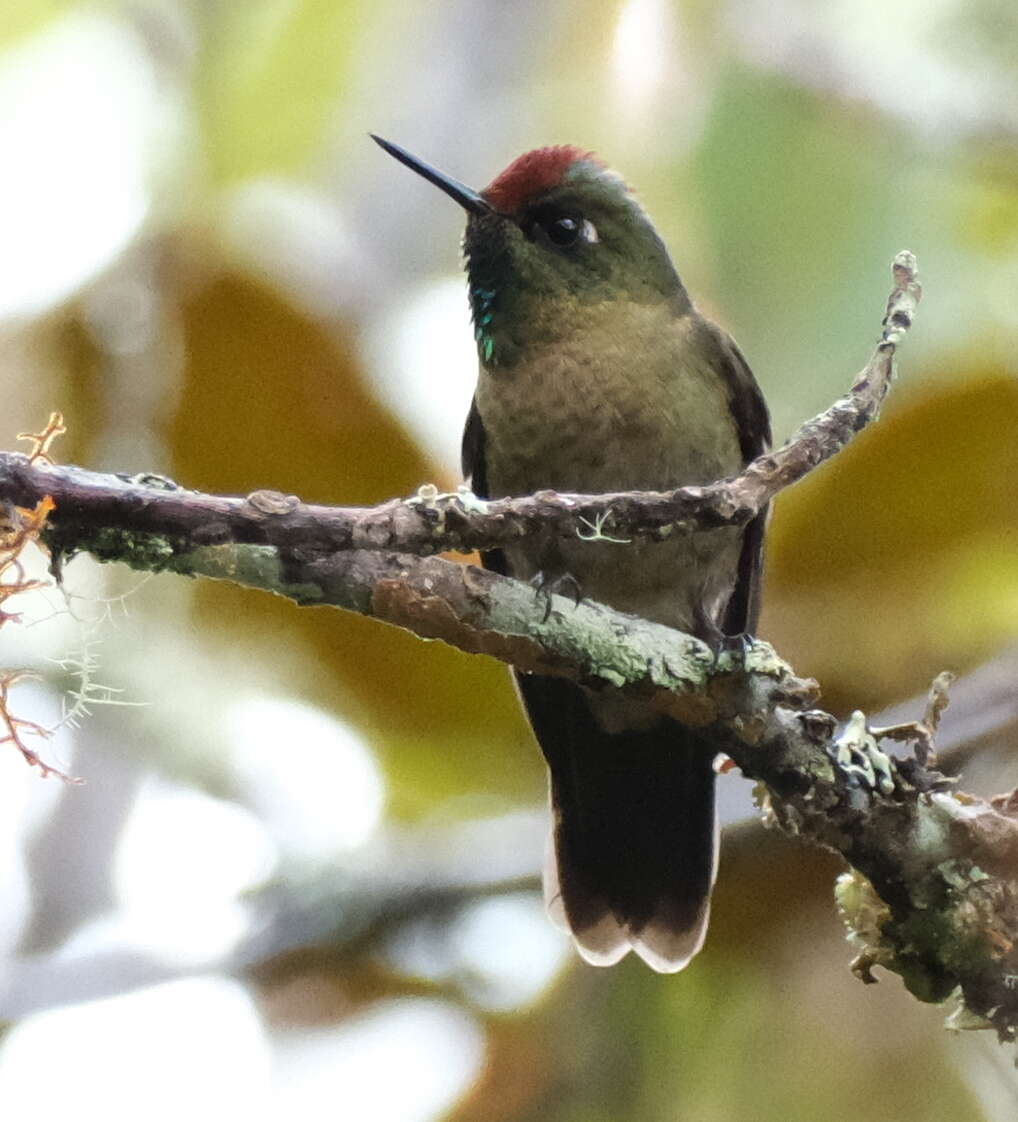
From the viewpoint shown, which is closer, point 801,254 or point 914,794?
point 914,794

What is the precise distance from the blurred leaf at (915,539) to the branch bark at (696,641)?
0.56m

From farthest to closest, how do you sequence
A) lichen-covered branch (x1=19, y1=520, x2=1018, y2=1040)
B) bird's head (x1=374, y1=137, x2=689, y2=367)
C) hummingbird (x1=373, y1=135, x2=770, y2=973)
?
bird's head (x1=374, y1=137, x2=689, y2=367)
hummingbird (x1=373, y1=135, x2=770, y2=973)
lichen-covered branch (x1=19, y1=520, x2=1018, y2=1040)

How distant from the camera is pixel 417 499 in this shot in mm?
1508

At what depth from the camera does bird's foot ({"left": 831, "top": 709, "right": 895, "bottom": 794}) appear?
1889mm

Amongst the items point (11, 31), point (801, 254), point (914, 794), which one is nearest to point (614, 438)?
point (801, 254)

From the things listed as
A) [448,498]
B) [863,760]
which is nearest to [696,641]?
[863,760]

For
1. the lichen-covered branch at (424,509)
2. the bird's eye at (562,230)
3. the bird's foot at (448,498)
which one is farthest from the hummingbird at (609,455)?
the bird's foot at (448,498)

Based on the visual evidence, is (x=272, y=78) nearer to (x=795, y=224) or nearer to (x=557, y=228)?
(x=557, y=228)

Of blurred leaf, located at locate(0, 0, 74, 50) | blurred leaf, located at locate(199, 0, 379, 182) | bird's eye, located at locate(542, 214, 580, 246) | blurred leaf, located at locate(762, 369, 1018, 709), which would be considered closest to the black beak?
bird's eye, located at locate(542, 214, 580, 246)

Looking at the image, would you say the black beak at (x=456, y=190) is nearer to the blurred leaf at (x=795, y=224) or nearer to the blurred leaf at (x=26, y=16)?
the blurred leaf at (x=795, y=224)

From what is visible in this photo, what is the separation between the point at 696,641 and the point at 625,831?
1.12m

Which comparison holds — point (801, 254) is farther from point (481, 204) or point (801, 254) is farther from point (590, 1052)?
point (590, 1052)

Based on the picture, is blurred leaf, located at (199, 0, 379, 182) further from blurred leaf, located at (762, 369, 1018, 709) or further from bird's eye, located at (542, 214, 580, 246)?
blurred leaf, located at (762, 369, 1018, 709)

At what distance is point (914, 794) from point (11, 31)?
2588mm
